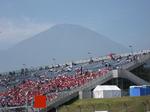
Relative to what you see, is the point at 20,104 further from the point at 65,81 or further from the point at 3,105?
the point at 65,81

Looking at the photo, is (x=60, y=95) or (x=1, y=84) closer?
(x=60, y=95)

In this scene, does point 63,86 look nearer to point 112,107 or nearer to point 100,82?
point 100,82

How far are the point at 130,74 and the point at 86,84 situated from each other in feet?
22.1

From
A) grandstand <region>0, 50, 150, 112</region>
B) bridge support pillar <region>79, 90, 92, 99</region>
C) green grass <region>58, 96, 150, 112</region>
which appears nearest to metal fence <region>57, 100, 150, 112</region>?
green grass <region>58, 96, 150, 112</region>

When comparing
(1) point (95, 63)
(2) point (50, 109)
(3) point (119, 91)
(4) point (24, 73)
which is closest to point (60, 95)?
(2) point (50, 109)

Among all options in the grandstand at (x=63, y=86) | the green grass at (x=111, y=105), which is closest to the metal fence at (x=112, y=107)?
the green grass at (x=111, y=105)

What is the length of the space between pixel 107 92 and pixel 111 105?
5.99 metres

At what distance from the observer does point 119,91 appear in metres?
61.1

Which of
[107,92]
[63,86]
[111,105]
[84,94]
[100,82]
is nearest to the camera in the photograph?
[111,105]

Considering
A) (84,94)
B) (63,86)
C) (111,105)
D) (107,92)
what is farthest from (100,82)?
(111,105)

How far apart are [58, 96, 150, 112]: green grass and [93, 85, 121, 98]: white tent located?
167cm

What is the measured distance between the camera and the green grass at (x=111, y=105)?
5182 centimetres

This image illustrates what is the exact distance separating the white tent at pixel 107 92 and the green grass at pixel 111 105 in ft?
5.47

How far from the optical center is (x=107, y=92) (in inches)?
2393
